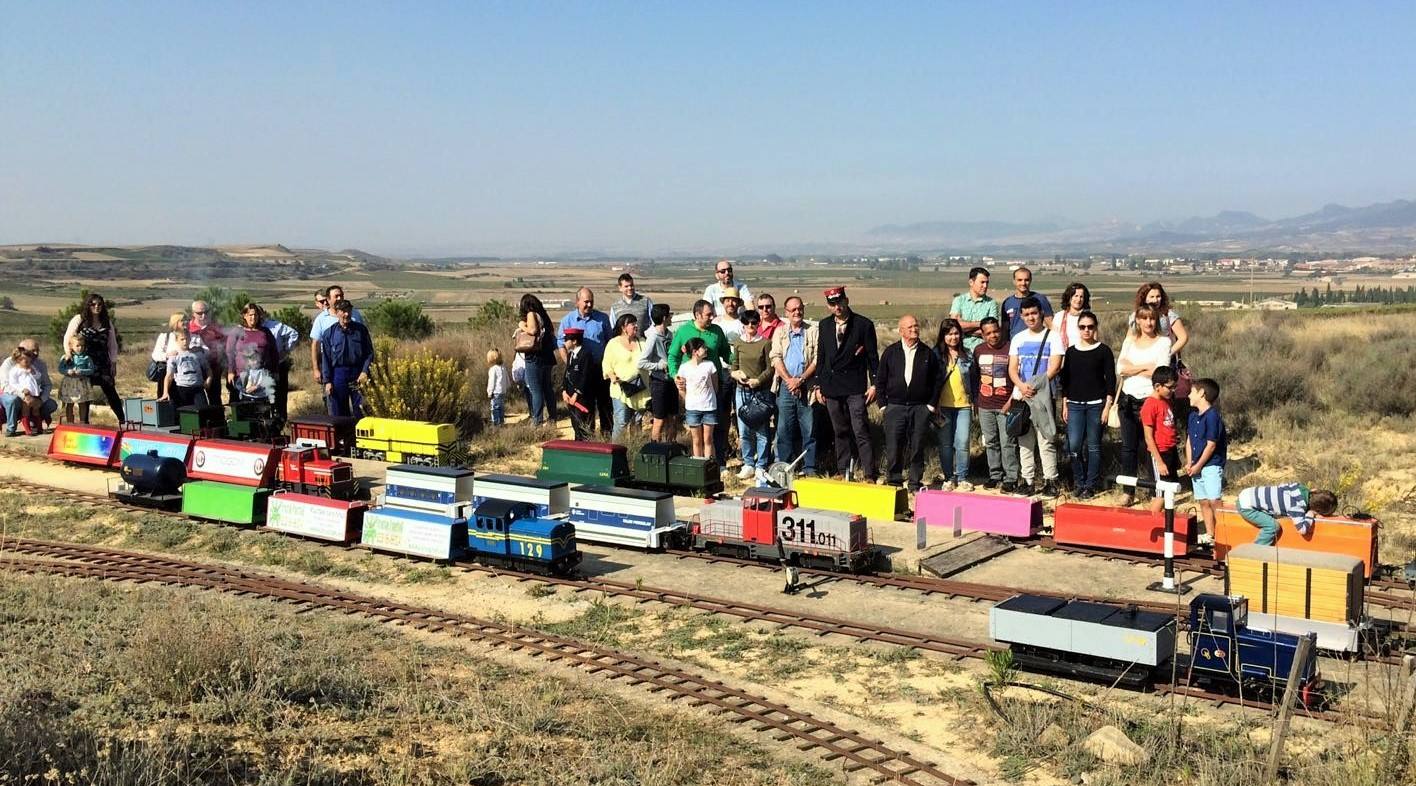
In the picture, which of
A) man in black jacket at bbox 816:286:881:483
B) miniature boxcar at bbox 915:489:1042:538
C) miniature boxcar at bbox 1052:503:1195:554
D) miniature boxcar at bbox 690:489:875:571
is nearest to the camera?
miniature boxcar at bbox 690:489:875:571

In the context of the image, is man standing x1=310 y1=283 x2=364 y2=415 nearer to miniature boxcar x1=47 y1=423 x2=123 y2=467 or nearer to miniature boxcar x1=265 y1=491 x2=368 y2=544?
miniature boxcar x1=47 y1=423 x2=123 y2=467

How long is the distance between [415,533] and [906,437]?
7680 millimetres

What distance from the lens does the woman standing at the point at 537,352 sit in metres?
20.3

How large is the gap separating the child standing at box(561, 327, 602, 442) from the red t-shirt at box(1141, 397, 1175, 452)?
33.0ft

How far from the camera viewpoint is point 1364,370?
21.6 metres

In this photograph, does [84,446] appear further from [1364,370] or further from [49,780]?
[1364,370]

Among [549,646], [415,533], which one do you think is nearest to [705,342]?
[415,533]

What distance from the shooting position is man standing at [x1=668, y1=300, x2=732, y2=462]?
18.3 meters

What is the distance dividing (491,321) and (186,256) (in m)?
90.5

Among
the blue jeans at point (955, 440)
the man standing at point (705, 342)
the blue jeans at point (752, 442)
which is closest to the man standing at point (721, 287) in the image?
the man standing at point (705, 342)

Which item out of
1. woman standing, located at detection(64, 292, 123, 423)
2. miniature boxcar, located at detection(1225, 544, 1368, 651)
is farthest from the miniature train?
woman standing, located at detection(64, 292, 123, 423)

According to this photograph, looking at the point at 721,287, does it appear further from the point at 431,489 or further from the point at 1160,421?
the point at 1160,421

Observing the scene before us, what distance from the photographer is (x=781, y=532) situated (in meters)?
14.5

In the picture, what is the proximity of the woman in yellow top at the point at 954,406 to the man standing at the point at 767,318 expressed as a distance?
266 cm
